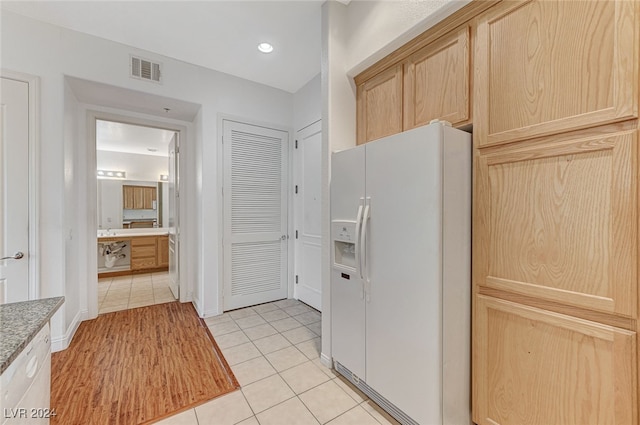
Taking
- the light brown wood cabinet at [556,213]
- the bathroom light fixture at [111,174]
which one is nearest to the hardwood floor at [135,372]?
the light brown wood cabinet at [556,213]

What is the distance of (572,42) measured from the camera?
111 cm

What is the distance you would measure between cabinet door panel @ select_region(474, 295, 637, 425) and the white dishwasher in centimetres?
189

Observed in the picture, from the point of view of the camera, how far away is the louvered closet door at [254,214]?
3.28 m

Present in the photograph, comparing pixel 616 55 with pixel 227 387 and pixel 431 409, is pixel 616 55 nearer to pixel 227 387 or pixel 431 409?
pixel 431 409

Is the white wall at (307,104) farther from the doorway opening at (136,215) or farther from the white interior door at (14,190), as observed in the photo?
the white interior door at (14,190)

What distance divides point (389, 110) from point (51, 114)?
116 inches

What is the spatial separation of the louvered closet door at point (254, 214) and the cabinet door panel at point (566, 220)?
2693mm

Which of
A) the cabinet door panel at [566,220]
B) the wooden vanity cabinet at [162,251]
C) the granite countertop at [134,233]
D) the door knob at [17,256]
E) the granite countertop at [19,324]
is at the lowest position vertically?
the wooden vanity cabinet at [162,251]

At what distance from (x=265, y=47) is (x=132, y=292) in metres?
4.06

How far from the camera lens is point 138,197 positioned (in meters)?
5.87

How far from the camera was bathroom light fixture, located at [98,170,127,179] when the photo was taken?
5461 millimetres

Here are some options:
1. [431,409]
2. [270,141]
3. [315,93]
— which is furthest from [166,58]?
[431,409]

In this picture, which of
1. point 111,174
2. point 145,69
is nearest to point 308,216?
point 145,69

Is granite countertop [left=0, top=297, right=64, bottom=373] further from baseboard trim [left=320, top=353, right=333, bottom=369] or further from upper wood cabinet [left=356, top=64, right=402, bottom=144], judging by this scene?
upper wood cabinet [left=356, top=64, right=402, bottom=144]
